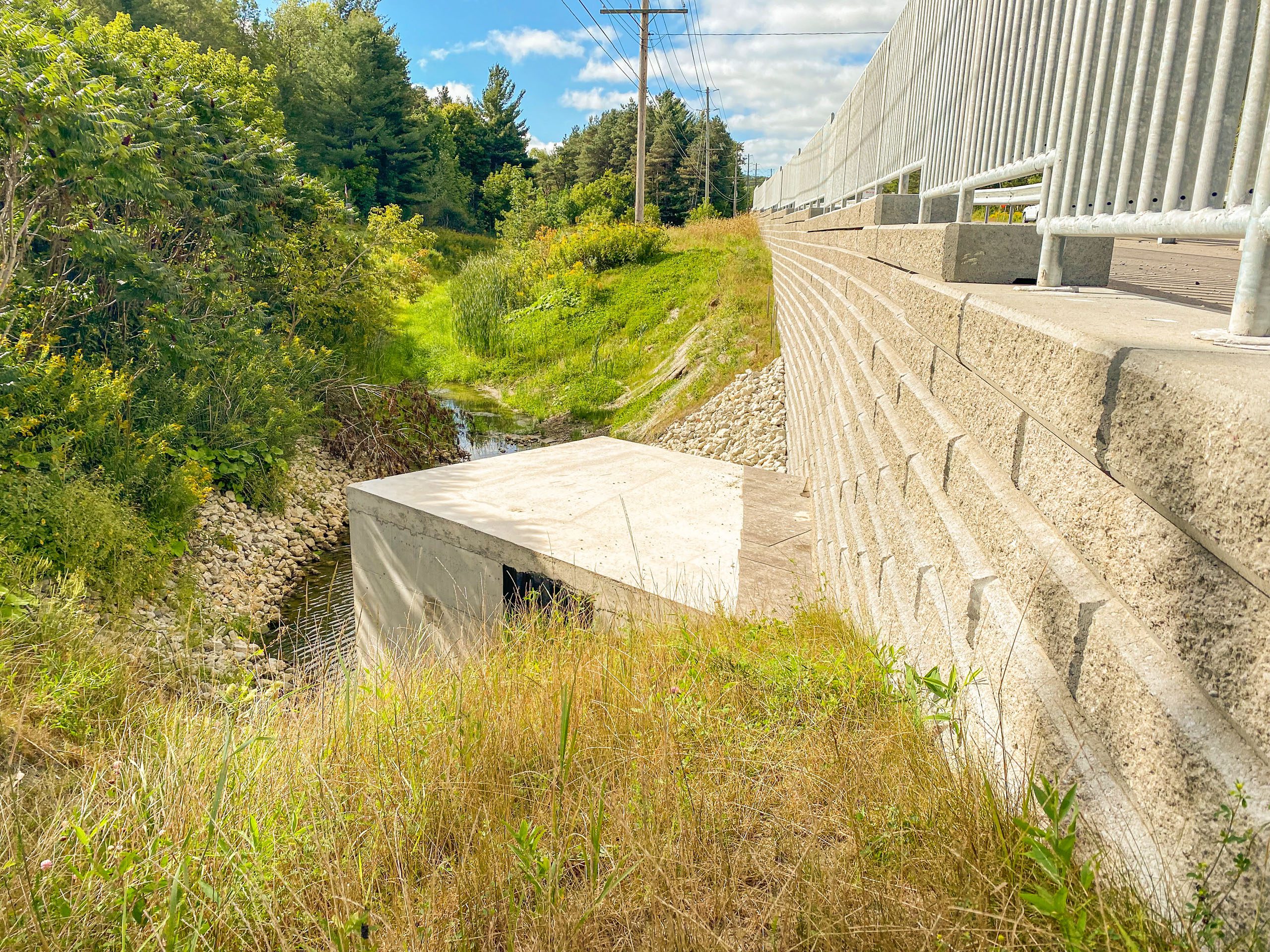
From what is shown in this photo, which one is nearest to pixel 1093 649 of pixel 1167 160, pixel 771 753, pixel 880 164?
pixel 771 753

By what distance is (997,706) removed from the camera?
1.65m

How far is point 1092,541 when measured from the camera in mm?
1422

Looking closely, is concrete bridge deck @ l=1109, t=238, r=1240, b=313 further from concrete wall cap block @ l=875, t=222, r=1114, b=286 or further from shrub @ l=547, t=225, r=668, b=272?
shrub @ l=547, t=225, r=668, b=272

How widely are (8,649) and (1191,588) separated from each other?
5.99 meters

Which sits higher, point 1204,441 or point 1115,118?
point 1115,118

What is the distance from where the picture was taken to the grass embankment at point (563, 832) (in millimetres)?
1522

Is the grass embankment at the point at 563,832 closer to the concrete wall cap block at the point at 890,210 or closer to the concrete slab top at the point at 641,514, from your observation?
the concrete slab top at the point at 641,514

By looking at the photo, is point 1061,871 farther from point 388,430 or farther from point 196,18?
point 196,18

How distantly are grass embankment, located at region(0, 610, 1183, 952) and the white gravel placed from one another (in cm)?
694

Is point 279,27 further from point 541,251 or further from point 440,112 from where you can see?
point 541,251

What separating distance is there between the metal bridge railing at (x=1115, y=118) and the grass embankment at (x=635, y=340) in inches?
343

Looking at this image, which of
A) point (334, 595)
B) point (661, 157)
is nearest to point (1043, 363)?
point (334, 595)

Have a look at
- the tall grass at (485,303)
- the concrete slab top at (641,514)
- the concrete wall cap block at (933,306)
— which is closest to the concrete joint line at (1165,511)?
the concrete wall cap block at (933,306)

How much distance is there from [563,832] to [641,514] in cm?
465
